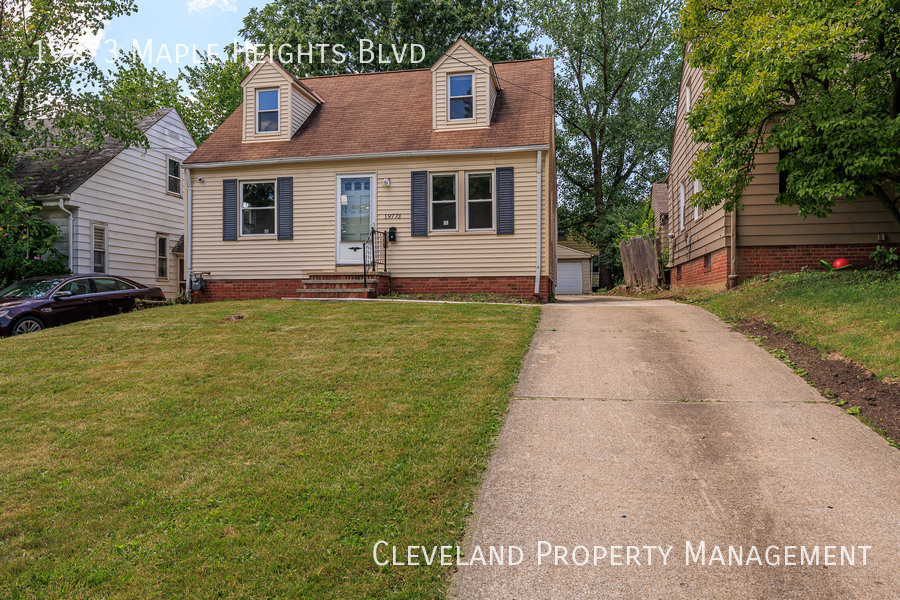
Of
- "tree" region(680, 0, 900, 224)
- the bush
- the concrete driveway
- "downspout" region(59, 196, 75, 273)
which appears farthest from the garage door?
the concrete driveway

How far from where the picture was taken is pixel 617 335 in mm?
8336

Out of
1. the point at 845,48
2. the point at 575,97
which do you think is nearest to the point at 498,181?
the point at 845,48

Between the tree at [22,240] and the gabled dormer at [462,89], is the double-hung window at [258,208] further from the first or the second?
the tree at [22,240]

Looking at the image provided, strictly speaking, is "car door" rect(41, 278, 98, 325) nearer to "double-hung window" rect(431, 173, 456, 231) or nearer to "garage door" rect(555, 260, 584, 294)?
"double-hung window" rect(431, 173, 456, 231)

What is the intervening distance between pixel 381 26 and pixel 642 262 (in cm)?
1541

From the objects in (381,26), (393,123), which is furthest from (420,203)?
(381,26)

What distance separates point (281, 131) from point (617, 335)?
1067 cm

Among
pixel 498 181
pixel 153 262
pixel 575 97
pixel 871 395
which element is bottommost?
pixel 871 395

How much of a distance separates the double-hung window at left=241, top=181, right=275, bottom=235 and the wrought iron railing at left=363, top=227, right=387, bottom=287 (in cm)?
262

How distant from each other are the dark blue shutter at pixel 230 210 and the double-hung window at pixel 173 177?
23.4 feet

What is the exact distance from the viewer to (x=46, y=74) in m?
14.4

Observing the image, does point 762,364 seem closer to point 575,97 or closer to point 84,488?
point 84,488

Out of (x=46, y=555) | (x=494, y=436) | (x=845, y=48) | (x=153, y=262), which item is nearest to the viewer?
(x=46, y=555)

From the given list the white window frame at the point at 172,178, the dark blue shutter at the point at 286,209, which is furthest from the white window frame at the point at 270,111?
the white window frame at the point at 172,178
